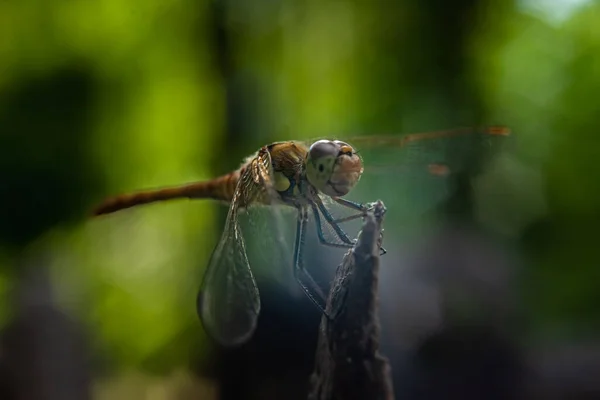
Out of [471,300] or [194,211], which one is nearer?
[471,300]

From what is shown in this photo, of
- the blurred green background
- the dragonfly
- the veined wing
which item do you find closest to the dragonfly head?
the dragonfly

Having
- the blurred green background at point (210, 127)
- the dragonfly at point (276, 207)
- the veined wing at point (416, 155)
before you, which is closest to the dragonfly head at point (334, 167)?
the dragonfly at point (276, 207)

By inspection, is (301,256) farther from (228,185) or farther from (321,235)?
(228,185)

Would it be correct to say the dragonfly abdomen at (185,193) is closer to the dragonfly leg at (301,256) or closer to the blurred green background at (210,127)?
the dragonfly leg at (301,256)

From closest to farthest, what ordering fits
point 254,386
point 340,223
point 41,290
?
point 340,223 < point 254,386 < point 41,290

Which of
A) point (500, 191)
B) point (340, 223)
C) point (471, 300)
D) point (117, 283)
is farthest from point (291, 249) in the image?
point (117, 283)

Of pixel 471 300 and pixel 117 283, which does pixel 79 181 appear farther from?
pixel 471 300
